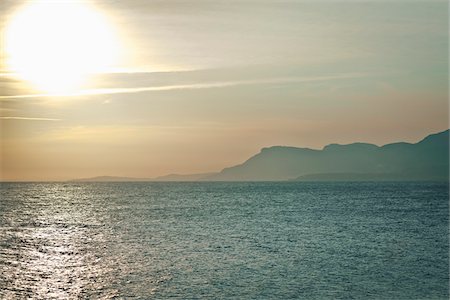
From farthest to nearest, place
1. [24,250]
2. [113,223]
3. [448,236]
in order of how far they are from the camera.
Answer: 1. [113,223]
2. [448,236]
3. [24,250]

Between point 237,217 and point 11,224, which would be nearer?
point 11,224

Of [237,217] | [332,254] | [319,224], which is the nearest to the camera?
[332,254]

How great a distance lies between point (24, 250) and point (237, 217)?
183 feet

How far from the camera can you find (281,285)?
51.3 meters

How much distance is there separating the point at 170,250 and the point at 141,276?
16734 mm

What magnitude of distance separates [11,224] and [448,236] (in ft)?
252

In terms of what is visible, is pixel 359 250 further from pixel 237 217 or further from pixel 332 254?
pixel 237 217

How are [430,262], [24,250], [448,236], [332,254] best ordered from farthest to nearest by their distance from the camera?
[448,236]
[24,250]
[332,254]
[430,262]

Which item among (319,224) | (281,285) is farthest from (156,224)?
(281,285)

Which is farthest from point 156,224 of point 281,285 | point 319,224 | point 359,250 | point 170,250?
point 281,285

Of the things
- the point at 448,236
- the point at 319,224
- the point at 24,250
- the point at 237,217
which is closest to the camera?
the point at 24,250

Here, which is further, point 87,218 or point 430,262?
point 87,218

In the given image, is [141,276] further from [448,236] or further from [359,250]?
[448,236]

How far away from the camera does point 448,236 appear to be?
88.2 m
